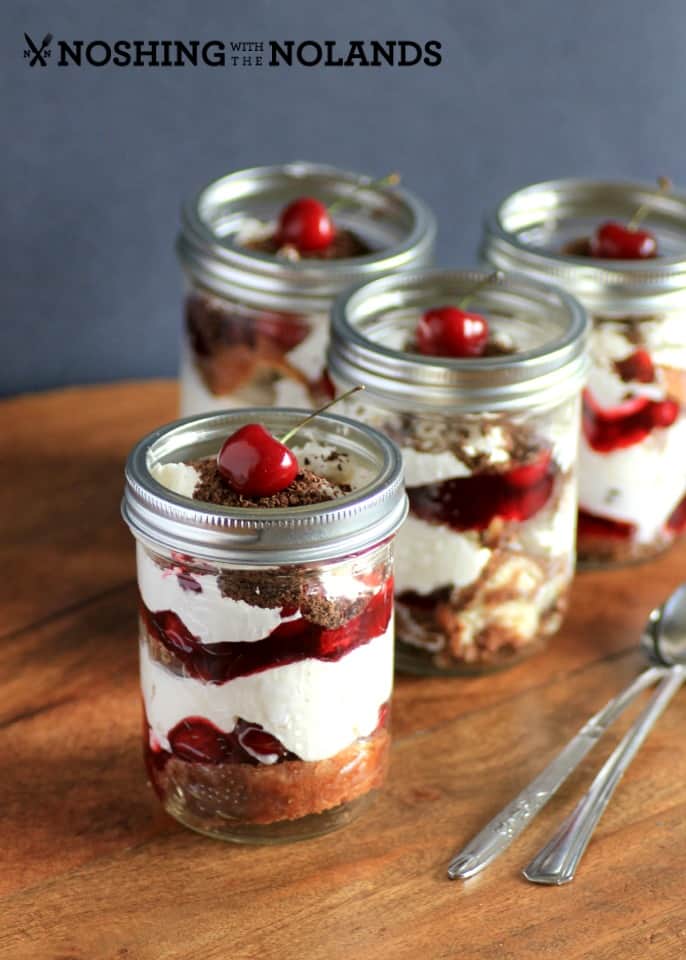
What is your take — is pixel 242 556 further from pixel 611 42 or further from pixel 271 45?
pixel 611 42

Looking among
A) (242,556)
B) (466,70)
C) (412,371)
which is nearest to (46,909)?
(242,556)

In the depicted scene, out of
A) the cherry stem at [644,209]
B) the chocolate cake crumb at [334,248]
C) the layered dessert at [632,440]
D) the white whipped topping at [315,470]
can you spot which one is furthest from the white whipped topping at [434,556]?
the cherry stem at [644,209]

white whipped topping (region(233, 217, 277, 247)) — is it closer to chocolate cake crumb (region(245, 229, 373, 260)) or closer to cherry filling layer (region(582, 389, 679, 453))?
chocolate cake crumb (region(245, 229, 373, 260))

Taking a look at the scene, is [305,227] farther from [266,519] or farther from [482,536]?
[266,519]

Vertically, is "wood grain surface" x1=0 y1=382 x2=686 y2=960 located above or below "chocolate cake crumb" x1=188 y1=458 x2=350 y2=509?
below

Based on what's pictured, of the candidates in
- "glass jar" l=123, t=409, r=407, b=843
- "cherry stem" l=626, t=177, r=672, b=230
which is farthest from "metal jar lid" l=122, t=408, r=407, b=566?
"cherry stem" l=626, t=177, r=672, b=230

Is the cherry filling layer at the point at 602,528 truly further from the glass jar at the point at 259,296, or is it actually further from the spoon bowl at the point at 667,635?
the glass jar at the point at 259,296
